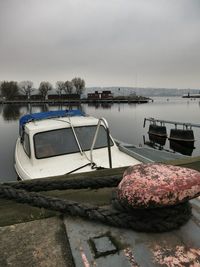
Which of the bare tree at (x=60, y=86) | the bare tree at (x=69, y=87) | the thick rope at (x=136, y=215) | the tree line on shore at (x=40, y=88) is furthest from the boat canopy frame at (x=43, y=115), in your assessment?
the bare tree at (x=60, y=86)

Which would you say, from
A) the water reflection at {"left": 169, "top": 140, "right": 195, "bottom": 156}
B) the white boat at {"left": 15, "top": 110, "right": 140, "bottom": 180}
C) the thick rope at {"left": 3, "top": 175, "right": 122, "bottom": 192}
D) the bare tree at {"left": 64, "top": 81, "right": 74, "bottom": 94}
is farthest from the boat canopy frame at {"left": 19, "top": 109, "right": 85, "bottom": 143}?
the bare tree at {"left": 64, "top": 81, "right": 74, "bottom": 94}

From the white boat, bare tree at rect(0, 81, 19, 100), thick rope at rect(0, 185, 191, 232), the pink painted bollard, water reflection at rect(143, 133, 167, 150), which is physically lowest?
water reflection at rect(143, 133, 167, 150)

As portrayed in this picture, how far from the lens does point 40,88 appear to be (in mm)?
135750

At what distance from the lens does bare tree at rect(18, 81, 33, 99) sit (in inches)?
5576

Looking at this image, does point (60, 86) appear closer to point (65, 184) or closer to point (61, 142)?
point (61, 142)

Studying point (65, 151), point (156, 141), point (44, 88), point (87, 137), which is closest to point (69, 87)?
point (44, 88)

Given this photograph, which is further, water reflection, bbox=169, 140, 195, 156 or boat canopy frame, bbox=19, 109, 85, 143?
water reflection, bbox=169, 140, 195, 156

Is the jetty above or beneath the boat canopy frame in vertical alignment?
beneath

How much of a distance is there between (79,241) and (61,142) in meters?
4.86

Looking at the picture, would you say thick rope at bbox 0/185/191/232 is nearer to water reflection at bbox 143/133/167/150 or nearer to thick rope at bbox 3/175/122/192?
thick rope at bbox 3/175/122/192

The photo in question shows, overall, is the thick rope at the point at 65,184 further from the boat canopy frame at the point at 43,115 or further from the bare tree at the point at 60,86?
the bare tree at the point at 60,86

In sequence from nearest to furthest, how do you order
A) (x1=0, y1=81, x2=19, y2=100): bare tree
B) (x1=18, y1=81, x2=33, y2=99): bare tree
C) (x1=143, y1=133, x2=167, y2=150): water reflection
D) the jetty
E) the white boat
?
the jetty, the white boat, (x1=143, y1=133, x2=167, y2=150): water reflection, (x1=0, y1=81, x2=19, y2=100): bare tree, (x1=18, y1=81, x2=33, y2=99): bare tree

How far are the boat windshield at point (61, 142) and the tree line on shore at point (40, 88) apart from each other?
414 ft

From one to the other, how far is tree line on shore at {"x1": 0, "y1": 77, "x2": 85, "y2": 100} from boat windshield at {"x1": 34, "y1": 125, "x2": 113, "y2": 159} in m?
126
